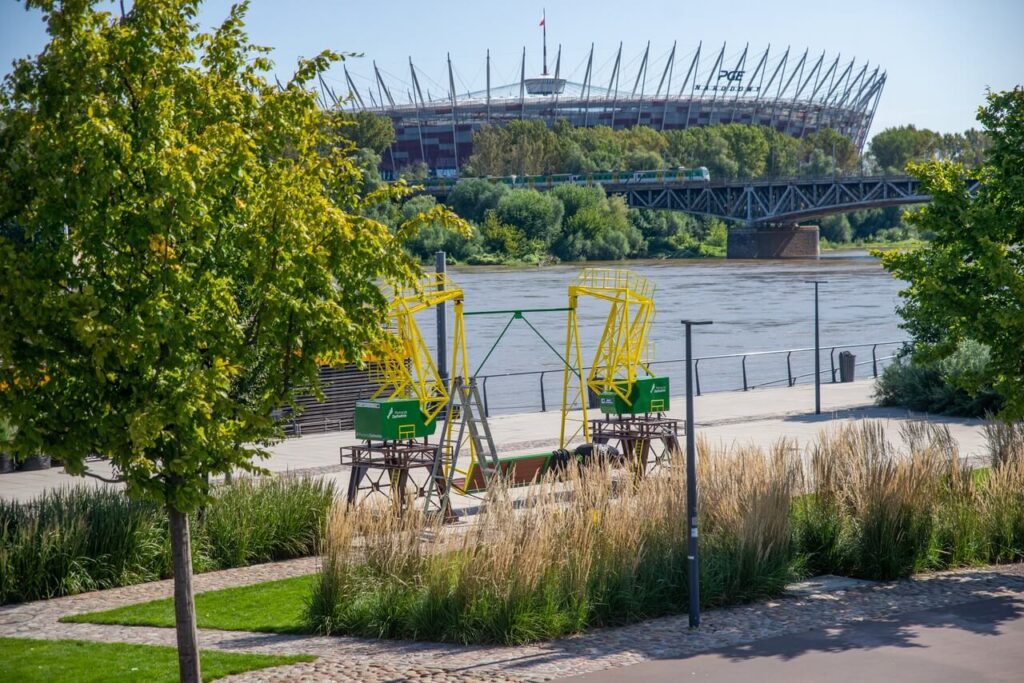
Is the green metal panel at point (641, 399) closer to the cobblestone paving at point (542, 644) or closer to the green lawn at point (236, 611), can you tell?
the cobblestone paving at point (542, 644)

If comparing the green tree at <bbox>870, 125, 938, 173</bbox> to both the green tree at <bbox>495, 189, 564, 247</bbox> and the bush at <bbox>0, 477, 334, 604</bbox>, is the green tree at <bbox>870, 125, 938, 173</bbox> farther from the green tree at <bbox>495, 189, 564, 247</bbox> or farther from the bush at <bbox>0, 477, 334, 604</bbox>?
the bush at <bbox>0, 477, 334, 604</bbox>

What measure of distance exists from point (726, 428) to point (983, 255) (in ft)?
35.2

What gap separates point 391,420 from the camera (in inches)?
583

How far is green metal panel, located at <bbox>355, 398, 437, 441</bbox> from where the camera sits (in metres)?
14.8

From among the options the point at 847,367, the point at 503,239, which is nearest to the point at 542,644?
the point at 847,367

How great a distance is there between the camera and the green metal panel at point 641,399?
688 inches

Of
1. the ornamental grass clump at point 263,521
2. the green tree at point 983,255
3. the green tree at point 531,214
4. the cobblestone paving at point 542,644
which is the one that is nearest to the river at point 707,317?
the green tree at point 531,214

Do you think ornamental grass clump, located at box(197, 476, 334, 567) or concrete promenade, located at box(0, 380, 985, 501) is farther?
concrete promenade, located at box(0, 380, 985, 501)

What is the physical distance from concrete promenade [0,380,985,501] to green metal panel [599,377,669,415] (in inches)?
37.2

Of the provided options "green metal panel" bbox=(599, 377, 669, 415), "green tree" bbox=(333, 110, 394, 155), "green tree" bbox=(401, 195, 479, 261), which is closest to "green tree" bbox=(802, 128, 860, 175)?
"green tree" bbox=(333, 110, 394, 155)

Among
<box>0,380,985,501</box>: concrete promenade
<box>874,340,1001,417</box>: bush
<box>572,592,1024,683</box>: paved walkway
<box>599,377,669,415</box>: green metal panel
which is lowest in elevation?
<box>572,592,1024,683</box>: paved walkway

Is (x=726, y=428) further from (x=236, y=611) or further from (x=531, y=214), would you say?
(x=531, y=214)

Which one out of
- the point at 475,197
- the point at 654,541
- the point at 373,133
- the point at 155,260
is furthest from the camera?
the point at 373,133

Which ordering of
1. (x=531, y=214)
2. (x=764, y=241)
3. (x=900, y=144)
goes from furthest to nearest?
(x=900, y=144) → (x=764, y=241) → (x=531, y=214)
